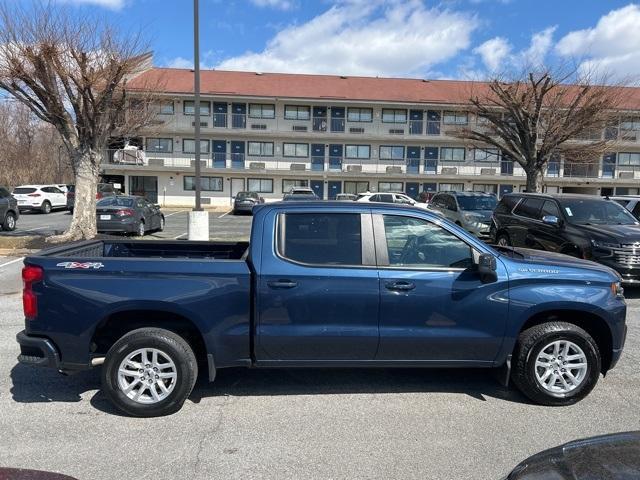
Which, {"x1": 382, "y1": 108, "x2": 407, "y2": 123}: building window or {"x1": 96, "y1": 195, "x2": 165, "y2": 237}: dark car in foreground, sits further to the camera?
{"x1": 382, "y1": 108, "x2": 407, "y2": 123}: building window

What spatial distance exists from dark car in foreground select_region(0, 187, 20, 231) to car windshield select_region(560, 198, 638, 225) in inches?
702

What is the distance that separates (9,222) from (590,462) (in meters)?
20.1

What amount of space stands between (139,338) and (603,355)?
4061mm

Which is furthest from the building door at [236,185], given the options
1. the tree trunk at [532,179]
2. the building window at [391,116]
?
the tree trunk at [532,179]

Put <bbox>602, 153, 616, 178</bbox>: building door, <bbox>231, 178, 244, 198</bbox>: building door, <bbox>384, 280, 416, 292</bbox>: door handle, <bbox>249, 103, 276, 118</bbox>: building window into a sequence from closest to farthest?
<bbox>384, 280, 416, 292</bbox>: door handle
<bbox>249, 103, 276, 118</bbox>: building window
<bbox>231, 178, 244, 198</bbox>: building door
<bbox>602, 153, 616, 178</bbox>: building door

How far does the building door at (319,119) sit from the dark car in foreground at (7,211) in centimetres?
2566

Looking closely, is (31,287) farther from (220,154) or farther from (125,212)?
(220,154)

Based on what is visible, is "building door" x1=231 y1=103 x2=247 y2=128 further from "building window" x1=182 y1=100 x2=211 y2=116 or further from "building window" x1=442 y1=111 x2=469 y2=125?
"building window" x1=442 y1=111 x2=469 y2=125

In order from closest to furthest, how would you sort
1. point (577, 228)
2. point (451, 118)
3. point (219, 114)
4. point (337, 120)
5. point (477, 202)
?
point (577, 228) < point (477, 202) < point (219, 114) < point (337, 120) < point (451, 118)

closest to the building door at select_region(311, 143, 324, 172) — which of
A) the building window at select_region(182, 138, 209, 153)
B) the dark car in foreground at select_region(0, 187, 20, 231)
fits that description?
the building window at select_region(182, 138, 209, 153)

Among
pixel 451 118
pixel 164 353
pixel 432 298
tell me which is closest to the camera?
pixel 164 353

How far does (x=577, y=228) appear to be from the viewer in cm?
917

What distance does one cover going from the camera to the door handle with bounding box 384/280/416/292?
398 centimetres

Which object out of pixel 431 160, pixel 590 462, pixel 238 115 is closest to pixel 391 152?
pixel 431 160
